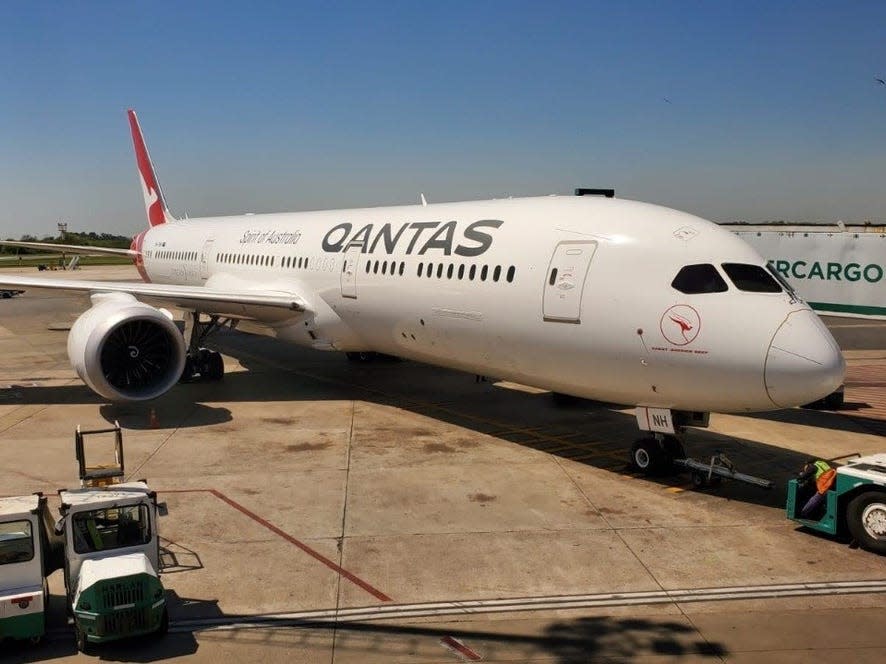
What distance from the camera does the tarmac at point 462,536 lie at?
7.32 metres

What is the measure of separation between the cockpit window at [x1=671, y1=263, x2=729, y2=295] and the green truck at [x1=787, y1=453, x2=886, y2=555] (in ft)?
9.55

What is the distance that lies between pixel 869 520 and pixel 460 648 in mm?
5665

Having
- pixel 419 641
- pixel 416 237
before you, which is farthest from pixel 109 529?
pixel 416 237

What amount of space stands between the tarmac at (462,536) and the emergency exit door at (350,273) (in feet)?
8.88

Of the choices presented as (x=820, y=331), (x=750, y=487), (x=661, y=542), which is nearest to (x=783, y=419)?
(x=750, y=487)

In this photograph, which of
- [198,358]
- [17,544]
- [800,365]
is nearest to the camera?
[17,544]

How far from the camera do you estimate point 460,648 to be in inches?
281

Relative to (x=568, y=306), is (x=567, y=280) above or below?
above

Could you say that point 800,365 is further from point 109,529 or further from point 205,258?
point 205,258

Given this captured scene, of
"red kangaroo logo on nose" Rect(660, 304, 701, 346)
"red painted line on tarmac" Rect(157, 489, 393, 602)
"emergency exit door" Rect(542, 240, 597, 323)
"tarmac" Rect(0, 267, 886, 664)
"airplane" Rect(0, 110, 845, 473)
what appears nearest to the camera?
"tarmac" Rect(0, 267, 886, 664)

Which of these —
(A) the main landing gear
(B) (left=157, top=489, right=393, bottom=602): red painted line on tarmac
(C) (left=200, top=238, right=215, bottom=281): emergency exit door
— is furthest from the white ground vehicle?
(C) (left=200, top=238, right=215, bottom=281): emergency exit door

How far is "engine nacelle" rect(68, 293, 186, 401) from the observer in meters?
15.4

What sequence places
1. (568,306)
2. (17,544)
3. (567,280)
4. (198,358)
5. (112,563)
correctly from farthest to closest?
(198,358), (567,280), (568,306), (17,544), (112,563)

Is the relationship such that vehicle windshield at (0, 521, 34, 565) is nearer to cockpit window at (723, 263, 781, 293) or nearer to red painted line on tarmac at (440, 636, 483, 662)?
red painted line on tarmac at (440, 636, 483, 662)
